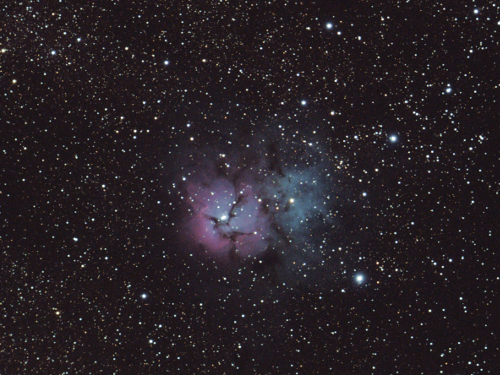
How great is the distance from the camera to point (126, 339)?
0.72 metres

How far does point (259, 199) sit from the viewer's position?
2.35ft

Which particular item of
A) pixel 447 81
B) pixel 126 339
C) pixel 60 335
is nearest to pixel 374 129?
pixel 447 81

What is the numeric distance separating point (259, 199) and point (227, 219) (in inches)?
4.3

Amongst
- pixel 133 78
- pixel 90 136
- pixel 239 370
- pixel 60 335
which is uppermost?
pixel 133 78

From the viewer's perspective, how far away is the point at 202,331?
72 cm

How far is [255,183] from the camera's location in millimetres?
715

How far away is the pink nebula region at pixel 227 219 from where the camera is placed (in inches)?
28.4

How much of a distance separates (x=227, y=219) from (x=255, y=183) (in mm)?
133

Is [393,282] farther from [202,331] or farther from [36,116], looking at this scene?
[36,116]

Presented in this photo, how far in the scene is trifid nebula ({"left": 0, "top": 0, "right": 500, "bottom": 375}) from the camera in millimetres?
695

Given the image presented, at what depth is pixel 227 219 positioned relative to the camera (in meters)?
0.73

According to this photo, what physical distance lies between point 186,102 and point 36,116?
1.42ft

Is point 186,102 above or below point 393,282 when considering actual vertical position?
above

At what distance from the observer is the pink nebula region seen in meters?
0.72
